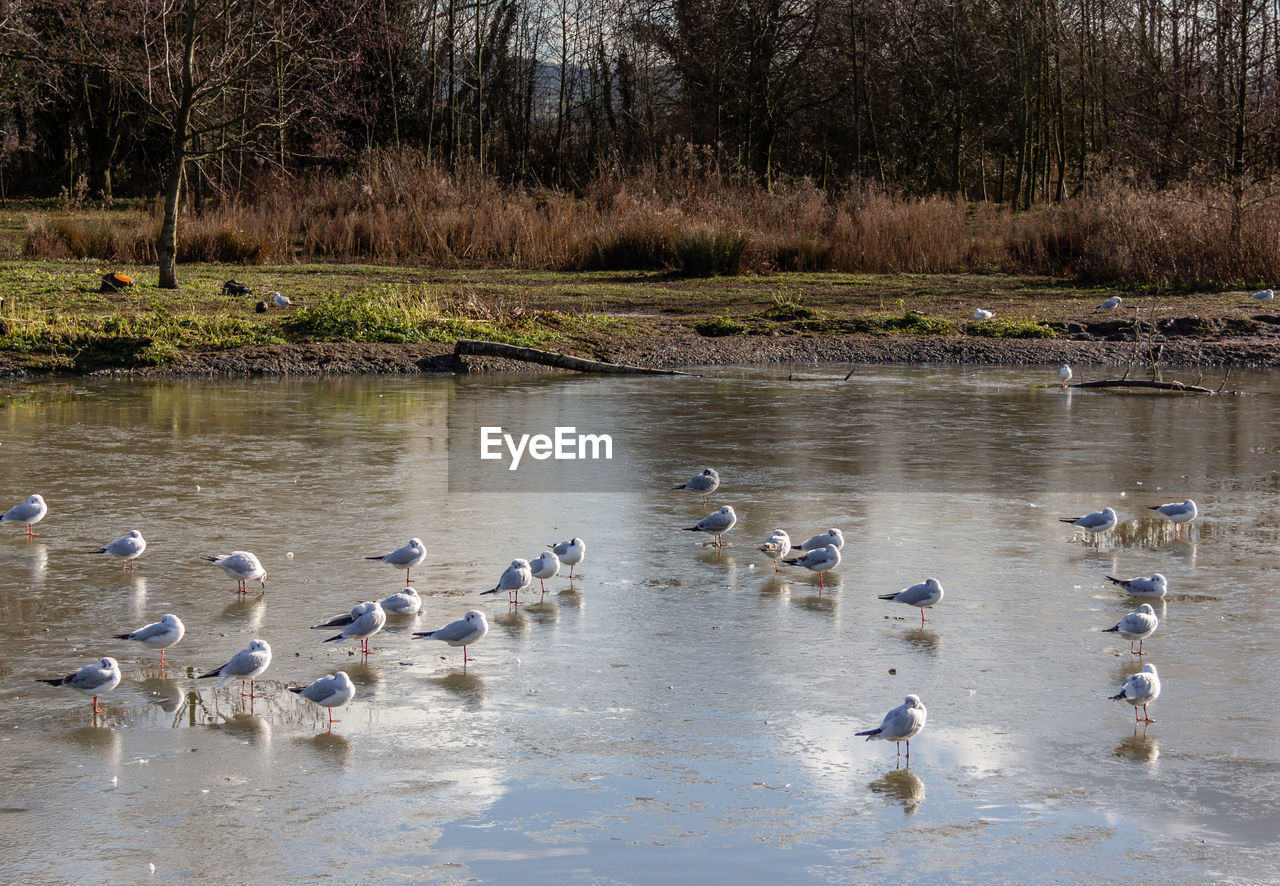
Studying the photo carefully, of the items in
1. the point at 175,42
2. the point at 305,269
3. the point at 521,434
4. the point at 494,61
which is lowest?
the point at 521,434

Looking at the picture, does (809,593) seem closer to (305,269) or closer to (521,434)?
(521,434)

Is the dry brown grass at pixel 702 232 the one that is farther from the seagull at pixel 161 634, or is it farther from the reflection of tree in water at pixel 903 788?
the reflection of tree in water at pixel 903 788

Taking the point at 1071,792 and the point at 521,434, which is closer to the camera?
the point at 1071,792

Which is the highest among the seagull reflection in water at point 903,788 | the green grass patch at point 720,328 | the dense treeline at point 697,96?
the dense treeline at point 697,96

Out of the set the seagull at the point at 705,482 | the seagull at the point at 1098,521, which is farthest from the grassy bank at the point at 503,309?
the seagull at the point at 1098,521

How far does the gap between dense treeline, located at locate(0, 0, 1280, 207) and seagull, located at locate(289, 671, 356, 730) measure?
3123 cm

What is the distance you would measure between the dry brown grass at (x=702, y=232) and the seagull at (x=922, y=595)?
19.3 meters

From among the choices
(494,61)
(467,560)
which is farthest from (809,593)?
(494,61)

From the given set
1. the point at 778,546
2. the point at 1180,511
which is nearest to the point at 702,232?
the point at 1180,511

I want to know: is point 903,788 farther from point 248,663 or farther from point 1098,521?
point 1098,521

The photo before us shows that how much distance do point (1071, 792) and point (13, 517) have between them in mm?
6515

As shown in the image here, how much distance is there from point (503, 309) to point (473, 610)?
14287mm

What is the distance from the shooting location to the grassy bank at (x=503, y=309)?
17.9 meters

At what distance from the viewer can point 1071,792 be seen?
4824mm
